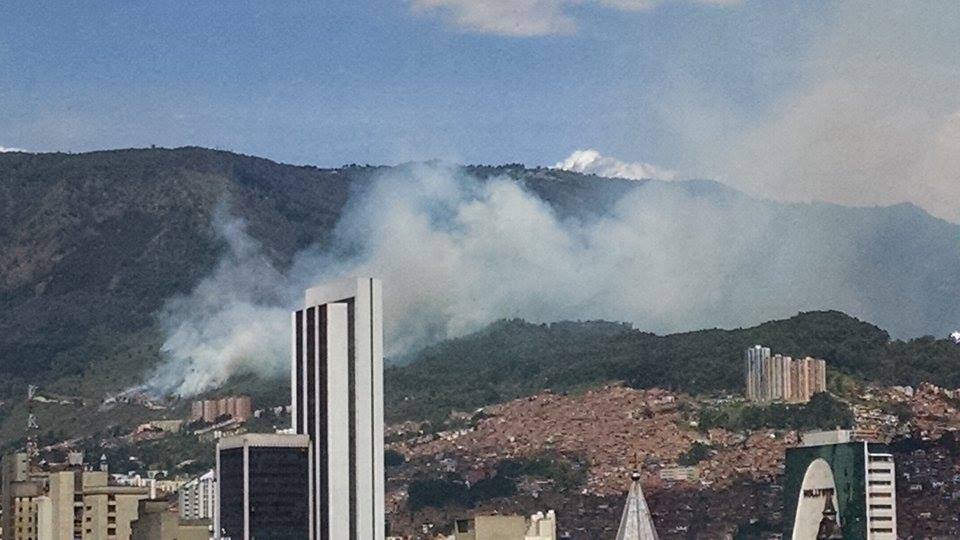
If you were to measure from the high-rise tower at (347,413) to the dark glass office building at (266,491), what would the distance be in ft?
3.46

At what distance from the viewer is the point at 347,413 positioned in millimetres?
74938

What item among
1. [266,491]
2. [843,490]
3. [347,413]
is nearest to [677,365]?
[843,490]

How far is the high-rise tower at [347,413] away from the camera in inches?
2933

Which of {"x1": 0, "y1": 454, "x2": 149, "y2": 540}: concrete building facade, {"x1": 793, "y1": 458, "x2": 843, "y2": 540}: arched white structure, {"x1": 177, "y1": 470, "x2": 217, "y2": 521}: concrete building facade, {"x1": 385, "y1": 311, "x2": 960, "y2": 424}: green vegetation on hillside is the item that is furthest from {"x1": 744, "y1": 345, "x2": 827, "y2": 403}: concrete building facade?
{"x1": 0, "y1": 454, "x2": 149, "y2": 540}: concrete building facade

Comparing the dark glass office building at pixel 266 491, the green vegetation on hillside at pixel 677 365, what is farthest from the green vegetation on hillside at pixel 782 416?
the dark glass office building at pixel 266 491

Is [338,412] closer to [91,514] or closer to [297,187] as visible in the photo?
[91,514]

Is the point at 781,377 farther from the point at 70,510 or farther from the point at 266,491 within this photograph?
the point at 70,510

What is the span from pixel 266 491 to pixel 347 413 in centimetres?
452

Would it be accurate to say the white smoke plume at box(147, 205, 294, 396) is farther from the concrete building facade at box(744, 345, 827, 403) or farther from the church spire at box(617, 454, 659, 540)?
the church spire at box(617, 454, 659, 540)

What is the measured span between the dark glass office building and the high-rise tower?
1.05 meters

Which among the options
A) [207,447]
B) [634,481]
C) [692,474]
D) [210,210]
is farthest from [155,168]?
[634,481]

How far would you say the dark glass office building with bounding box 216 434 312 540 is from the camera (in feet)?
252

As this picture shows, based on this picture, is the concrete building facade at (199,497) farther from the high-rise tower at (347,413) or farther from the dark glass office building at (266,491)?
the high-rise tower at (347,413)

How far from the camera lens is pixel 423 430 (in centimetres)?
11062
